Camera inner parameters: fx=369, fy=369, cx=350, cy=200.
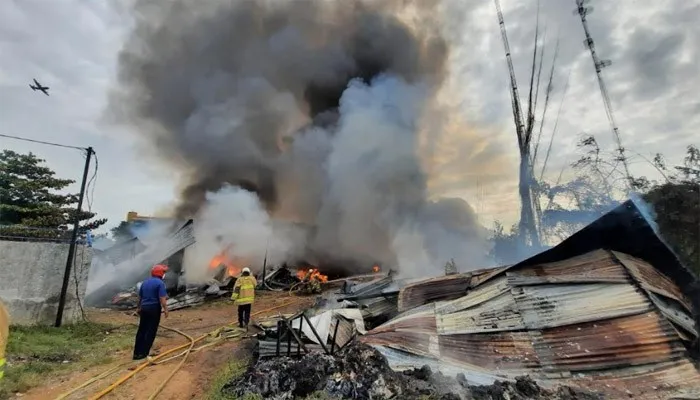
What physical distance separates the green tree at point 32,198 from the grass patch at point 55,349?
26.3 feet

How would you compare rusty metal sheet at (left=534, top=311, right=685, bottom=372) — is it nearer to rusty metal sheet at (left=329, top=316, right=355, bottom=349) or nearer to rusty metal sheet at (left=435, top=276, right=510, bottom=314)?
rusty metal sheet at (left=435, top=276, right=510, bottom=314)

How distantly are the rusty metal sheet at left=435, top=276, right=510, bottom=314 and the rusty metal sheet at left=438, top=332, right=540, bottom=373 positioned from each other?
2.19 ft

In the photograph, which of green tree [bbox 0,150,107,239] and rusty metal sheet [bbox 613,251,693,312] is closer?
rusty metal sheet [bbox 613,251,693,312]

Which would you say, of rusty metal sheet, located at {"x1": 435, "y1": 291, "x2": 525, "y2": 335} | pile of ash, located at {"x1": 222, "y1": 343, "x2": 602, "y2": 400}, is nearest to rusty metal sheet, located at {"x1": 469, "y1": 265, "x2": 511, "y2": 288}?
rusty metal sheet, located at {"x1": 435, "y1": 291, "x2": 525, "y2": 335}

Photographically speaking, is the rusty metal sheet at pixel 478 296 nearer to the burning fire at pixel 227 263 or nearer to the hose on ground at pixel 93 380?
the hose on ground at pixel 93 380

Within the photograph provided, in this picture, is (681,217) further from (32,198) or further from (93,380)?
(32,198)

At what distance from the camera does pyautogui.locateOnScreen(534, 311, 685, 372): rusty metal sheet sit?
189 inches

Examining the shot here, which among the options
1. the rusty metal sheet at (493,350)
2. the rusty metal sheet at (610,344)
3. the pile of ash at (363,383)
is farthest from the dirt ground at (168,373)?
the rusty metal sheet at (610,344)

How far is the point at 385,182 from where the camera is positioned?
1019 inches

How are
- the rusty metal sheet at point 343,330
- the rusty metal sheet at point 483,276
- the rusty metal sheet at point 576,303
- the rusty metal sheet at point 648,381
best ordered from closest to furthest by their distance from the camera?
the rusty metal sheet at point 648,381 → the rusty metal sheet at point 576,303 → the rusty metal sheet at point 483,276 → the rusty metal sheet at point 343,330

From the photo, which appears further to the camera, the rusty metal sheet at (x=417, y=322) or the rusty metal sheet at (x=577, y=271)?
the rusty metal sheet at (x=417, y=322)

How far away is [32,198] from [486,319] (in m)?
21.2

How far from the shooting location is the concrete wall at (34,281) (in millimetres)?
9180

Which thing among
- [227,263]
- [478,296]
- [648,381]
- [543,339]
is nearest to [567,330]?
[543,339]
